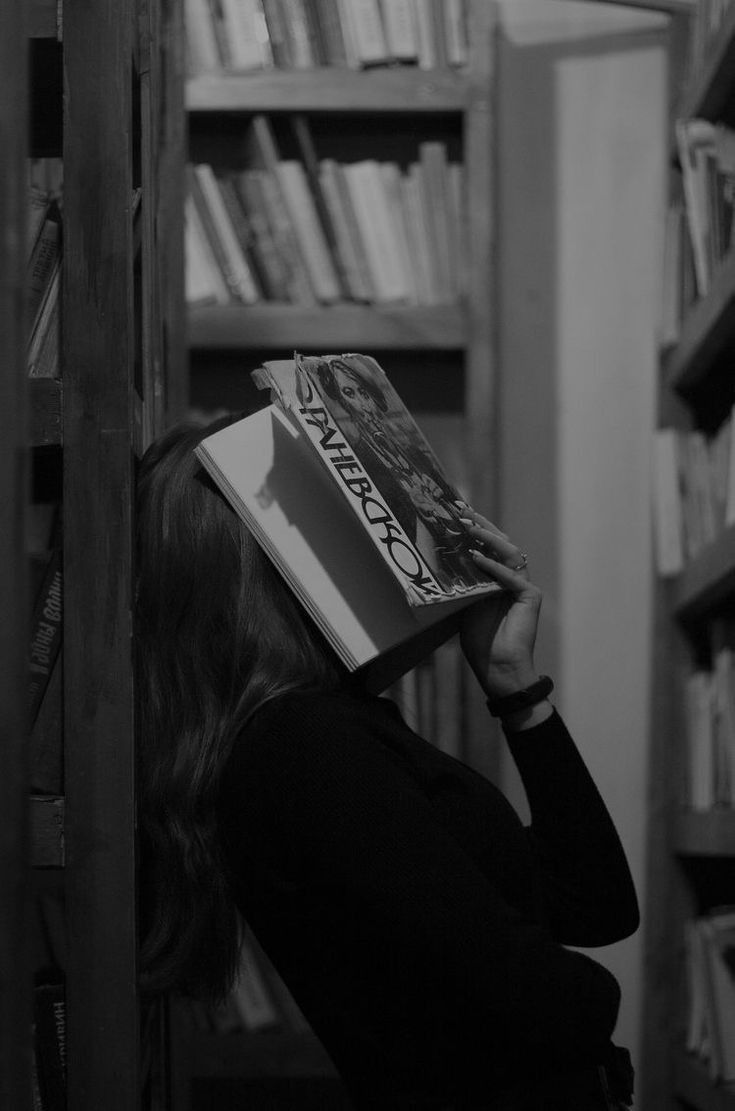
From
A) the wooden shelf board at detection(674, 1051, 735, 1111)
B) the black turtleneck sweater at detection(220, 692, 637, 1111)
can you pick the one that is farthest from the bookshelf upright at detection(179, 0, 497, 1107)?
the black turtleneck sweater at detection(220, 692, 637, 1111)

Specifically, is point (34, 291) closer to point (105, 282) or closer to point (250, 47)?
point (105, 282)

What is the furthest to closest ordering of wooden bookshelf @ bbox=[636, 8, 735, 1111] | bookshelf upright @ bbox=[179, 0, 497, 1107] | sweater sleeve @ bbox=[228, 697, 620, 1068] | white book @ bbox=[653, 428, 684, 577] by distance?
white book @ bbox=[653, 428, 684, 577], bookshelf upright @ bbox=[179, 0, 497, 1107], wooden bookshelf @ bbox=[636, 8, 735, 1111], sweater sleeve @ bbox=[228, 697, 620, 1068]

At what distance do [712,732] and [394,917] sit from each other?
130 cm

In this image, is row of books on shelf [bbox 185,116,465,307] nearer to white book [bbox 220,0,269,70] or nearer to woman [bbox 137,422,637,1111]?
white book [bbox 220,0,269,70]

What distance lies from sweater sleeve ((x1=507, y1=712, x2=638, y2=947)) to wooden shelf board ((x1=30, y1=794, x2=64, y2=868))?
43cm

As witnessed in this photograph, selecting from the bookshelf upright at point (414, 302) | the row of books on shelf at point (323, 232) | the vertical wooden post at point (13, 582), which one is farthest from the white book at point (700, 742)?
the vertical wooden post at point (13, 582)

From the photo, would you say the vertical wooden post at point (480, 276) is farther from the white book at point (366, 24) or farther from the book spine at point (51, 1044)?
the book spine at point (51, 1044)

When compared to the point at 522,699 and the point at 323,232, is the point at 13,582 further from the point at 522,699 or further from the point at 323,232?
the point at 323,232

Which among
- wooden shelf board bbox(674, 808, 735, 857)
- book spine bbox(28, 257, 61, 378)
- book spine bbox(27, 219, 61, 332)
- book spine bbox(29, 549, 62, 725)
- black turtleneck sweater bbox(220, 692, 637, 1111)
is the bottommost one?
wooden shelf board bbox(674, 808, 735, 857)

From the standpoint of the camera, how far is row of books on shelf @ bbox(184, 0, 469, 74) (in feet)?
→ 7.13

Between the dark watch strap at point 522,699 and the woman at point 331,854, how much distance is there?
0.37 ft

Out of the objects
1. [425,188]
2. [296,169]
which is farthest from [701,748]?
[296,169]

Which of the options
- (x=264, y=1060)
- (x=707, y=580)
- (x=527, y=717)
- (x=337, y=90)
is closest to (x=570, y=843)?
(x=527, y=717)

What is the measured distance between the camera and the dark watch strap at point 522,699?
1197 mm
